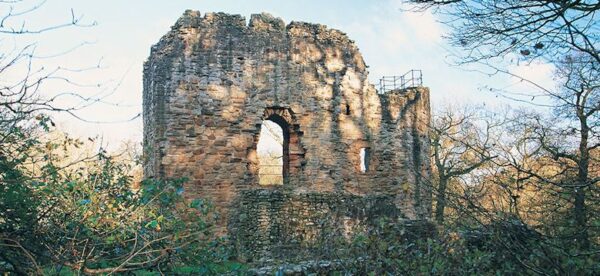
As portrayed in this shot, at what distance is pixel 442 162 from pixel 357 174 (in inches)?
398

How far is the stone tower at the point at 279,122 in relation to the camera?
1135cm

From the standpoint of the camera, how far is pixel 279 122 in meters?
13.2

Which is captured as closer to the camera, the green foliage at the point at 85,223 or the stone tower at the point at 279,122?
the green foliage at the point at 85,223

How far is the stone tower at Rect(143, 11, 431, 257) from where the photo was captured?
37.2 feet

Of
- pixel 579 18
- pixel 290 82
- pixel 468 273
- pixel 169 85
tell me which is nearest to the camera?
pixel 579 18

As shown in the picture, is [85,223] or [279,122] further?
[279,122]

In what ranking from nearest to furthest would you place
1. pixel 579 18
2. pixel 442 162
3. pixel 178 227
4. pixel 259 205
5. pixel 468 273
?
pixel 579 18 → pixel 468 273 → pixel 178 227 → pixel 259 205 → pixel 442 162

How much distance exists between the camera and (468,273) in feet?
19.4

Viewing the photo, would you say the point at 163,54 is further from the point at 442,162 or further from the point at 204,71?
the point at 442,162

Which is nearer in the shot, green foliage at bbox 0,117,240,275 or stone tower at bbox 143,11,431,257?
green foliage at bbox 0,117,240,275

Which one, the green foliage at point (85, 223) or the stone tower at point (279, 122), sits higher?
the stone tower at point (279, 122)

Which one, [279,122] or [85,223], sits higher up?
[279,122]

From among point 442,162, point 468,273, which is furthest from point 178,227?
point 442,162

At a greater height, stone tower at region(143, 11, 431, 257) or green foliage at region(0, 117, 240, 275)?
stone tower at region(143, 11, 431, 257)
